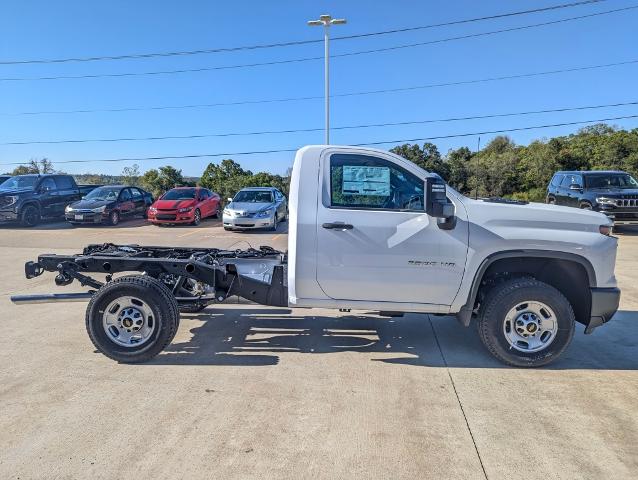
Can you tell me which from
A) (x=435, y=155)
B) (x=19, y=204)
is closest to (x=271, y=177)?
(x=435, y=155)

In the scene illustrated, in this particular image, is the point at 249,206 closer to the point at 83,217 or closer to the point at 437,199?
the point at 83,217

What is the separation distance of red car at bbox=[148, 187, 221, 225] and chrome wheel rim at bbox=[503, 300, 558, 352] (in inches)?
579

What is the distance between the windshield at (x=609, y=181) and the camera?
50.7 feet

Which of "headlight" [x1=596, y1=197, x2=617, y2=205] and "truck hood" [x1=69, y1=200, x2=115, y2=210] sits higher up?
"headlight" [x1=596, y1=197, x2=617, y2=205]

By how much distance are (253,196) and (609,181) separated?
12.3m

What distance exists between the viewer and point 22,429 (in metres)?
3.30

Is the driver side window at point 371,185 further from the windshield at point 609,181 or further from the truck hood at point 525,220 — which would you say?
the windshield at point 609,181

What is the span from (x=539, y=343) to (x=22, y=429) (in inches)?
172

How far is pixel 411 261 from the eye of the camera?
427cm

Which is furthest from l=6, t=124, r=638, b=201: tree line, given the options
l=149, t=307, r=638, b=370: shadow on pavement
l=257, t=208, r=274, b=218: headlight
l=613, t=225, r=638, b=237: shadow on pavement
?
l=149, t=307, r=638, b=370: shadow on pavement

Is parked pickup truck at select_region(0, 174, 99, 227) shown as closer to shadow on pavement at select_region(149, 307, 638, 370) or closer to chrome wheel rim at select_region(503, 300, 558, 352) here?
shadow on pavement at select_region(149, 307, 638, 370)

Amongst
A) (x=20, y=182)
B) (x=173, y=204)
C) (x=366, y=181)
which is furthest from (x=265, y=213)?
(x=366, y=181)

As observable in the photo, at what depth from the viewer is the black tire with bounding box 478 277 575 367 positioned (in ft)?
14.1

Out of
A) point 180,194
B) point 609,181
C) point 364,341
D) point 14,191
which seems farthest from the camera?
point 180,194
